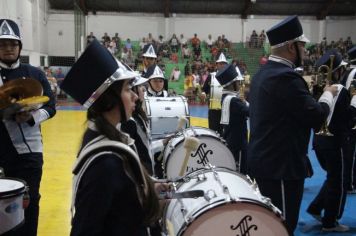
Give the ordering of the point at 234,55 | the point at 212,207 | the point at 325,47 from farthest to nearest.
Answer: the point at 234,55 < the point at 325,47 < the point at 212,207

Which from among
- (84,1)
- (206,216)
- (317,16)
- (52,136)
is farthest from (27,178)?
(317,16)

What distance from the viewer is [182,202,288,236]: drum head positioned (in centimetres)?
243

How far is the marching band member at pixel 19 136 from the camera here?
3439 mm

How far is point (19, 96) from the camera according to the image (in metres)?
3.33

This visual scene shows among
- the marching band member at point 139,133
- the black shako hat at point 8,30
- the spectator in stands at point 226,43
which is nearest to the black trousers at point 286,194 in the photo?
the marching band member at point 139,133

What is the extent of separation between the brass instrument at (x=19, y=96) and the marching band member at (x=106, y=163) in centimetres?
173

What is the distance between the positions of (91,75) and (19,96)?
1.97m

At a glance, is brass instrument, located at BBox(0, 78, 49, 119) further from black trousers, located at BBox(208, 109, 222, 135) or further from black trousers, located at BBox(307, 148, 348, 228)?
black trousers, located at BBox(208, 109, 222, 135)

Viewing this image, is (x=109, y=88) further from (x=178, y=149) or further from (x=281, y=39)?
(x=178, y=149)

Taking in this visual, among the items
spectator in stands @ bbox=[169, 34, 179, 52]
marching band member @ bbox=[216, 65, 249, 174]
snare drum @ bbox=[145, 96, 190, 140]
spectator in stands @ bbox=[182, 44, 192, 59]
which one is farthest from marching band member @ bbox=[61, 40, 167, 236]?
spectator in stands @ bbox=[169, 34, 179, 52]

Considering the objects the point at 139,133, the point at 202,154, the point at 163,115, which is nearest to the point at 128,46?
the point at 163,115

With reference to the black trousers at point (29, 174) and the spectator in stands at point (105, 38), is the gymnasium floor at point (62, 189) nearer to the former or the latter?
the black trousers at point (29, 174)

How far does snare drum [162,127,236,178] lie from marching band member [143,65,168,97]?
1.81 metres

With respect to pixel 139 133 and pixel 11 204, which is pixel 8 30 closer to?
pixel 139 133
